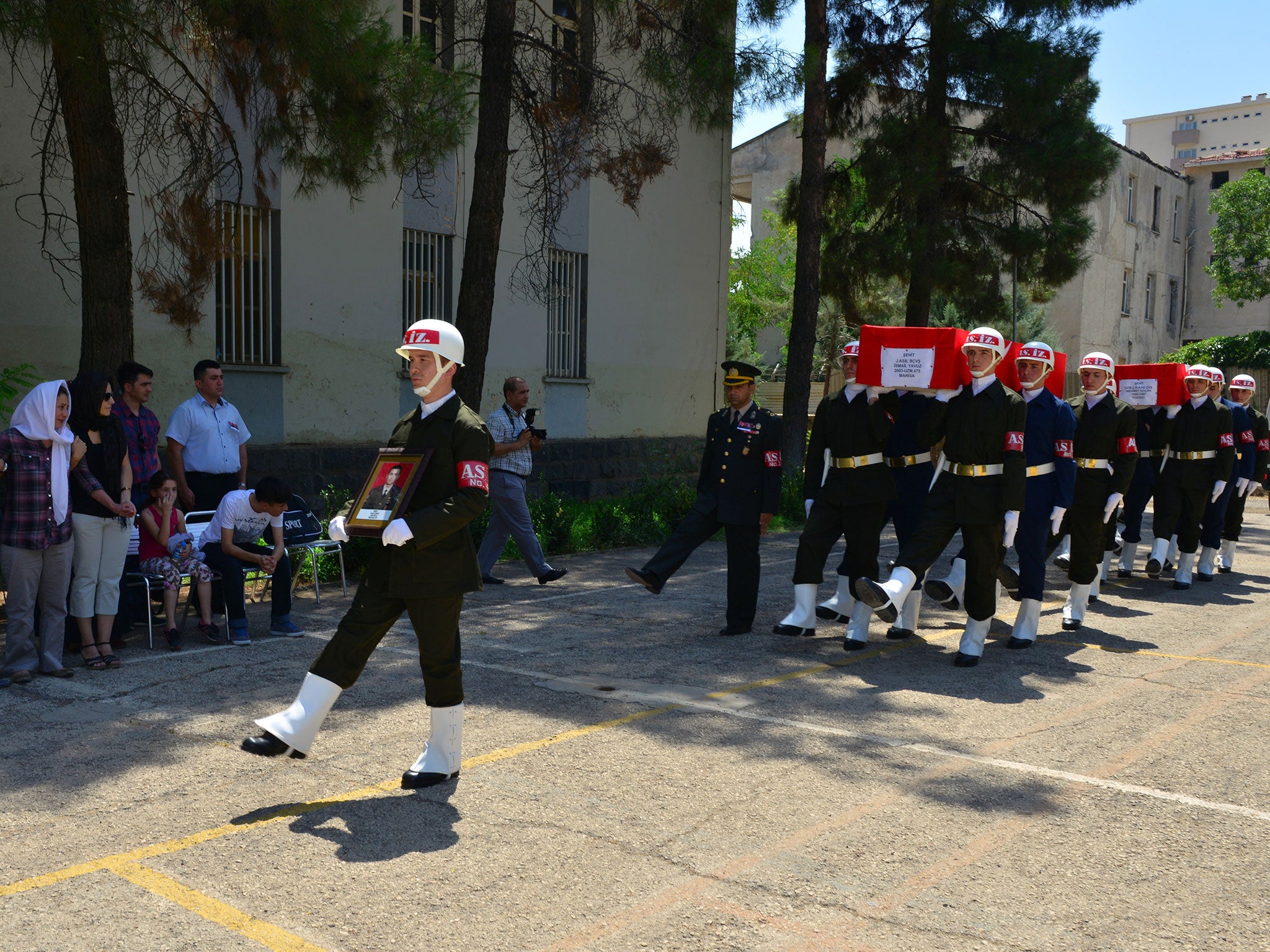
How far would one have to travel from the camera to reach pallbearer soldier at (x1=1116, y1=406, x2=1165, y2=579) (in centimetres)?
1231

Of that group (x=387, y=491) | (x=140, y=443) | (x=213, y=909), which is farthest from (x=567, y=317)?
(x=213, y=909)

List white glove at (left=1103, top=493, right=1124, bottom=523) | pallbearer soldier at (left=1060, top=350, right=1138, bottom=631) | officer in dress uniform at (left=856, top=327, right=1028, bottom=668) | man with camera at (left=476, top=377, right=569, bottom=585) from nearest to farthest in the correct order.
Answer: officer in dress uniform at (left=856, top=327, right=1028, bottom=668), pallbearer soldier at (left=1060, top=350, right=1138, bottom=631), white glove at (left=1103, top=493, right=1124, bottom=523), man with camera at (left=476, top=377, right=569, bottom=585)

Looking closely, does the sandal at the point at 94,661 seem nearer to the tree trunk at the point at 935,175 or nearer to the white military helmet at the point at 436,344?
the white military helmet at the point at 436,344

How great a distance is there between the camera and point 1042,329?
121 feet

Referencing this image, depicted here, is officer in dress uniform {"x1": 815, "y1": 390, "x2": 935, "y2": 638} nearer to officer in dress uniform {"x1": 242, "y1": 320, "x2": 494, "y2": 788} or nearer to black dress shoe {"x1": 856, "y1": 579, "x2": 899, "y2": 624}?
black dress shoe {"x1": 856, "y1": 579, "x2": 899, "y2": 624}

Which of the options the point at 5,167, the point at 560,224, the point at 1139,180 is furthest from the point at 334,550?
the point at 1139,180

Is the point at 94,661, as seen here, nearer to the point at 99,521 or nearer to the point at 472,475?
the point at 99,521

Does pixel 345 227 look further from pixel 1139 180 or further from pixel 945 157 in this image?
pixel 1139 180

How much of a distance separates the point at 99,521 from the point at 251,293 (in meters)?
7.32

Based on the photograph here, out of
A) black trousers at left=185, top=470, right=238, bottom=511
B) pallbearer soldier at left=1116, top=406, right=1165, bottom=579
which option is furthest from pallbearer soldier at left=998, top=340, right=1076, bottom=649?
black trousers at left=185, top=470, right=238, bottom=511

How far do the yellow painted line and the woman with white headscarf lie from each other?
10.4ft

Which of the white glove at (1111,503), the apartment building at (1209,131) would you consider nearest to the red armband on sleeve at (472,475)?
the white glove at (1111,503)

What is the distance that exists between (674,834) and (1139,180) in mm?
41772

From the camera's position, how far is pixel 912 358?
324 inches
